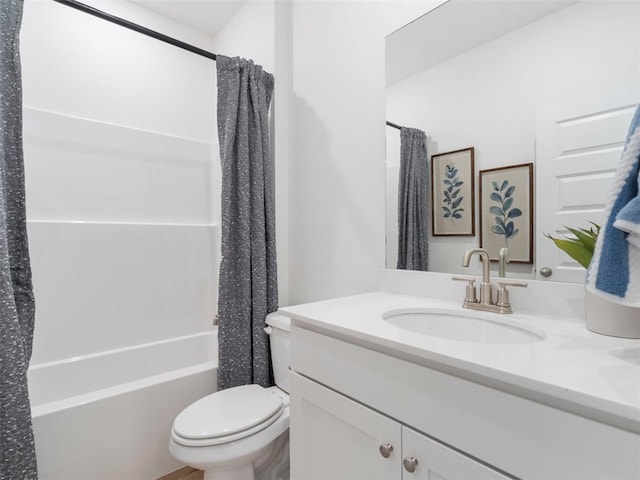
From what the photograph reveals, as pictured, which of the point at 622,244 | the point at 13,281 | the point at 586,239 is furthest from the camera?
the point at 13,281

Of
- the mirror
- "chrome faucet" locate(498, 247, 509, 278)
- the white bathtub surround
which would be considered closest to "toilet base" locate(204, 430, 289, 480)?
the white bathtub surround

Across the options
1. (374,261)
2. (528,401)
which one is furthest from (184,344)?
(528,401)

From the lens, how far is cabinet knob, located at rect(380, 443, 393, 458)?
2.39ft

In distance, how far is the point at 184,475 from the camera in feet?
4.87

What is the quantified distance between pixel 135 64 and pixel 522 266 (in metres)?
2.52

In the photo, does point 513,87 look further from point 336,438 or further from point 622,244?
point 336,438

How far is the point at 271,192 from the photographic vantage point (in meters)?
1.69

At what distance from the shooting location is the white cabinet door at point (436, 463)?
594 mm

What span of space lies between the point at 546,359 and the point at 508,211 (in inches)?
21.9

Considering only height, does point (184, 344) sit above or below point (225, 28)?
below

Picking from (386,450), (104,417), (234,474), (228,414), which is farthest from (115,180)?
(386,450)

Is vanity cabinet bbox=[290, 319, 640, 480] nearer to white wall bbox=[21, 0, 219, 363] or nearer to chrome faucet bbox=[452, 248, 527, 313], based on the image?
chrome faucet bbox=[452, 248, 527, 313]

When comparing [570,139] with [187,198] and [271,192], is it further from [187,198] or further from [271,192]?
[187,198]

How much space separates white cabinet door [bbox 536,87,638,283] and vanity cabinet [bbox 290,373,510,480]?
600 mm
